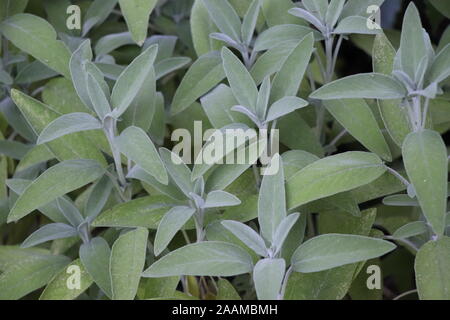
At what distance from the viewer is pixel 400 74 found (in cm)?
66

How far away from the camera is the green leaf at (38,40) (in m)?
0.81

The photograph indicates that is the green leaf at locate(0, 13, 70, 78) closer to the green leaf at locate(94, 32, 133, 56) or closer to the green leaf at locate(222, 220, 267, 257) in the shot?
the green leaf at locate(94, 32, 133, 56)

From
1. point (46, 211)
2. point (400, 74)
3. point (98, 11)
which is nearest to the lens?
point (400, 74)

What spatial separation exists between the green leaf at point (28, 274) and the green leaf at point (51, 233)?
0.03 meters

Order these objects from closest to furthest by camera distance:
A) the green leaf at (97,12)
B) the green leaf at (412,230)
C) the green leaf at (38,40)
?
1. the green leaf at (412,230)
2. the green leaf at (38,40)
3. the green leaf at (97,12)

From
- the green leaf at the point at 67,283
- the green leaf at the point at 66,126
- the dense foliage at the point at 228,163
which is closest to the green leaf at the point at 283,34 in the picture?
the dense foliage at the point at 228,163

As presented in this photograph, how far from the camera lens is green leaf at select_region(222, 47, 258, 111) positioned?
70 cm

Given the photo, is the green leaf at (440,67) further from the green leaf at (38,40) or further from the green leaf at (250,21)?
the green leaf at (38,40)

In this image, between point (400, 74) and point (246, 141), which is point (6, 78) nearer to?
point (246, 141)

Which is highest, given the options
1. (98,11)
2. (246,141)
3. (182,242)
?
(98,11)

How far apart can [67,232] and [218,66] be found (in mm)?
258

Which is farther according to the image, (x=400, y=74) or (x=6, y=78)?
(x=6, y=78)

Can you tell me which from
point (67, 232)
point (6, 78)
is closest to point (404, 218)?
point (67, 232)

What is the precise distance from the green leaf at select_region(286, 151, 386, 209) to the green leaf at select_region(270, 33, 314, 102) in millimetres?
91
